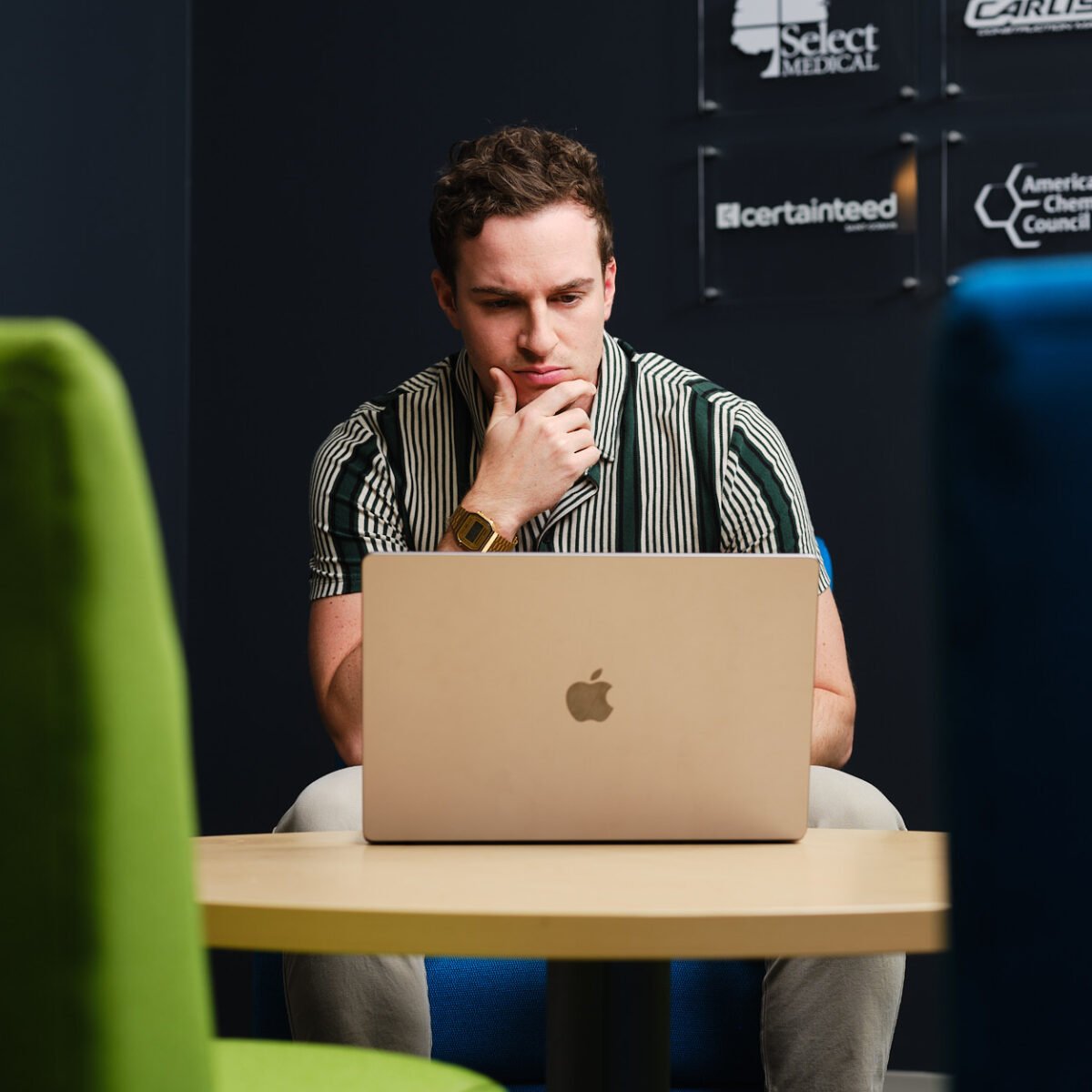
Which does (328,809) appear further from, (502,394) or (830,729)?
(502,394)

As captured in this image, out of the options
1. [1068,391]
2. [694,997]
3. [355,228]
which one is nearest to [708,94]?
[355,228]

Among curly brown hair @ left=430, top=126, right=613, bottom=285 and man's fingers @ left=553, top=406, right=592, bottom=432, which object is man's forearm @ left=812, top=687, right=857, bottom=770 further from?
curly brown hair @ left=430, top=126, right=613, bottom=285

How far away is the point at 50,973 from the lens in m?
0.55

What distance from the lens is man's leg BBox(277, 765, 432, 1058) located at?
5.02ft

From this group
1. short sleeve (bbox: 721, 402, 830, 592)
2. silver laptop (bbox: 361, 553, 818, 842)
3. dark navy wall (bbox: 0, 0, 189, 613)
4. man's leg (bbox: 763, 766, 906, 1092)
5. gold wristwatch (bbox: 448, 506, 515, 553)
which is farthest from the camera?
dark navy wall (bbox: 0, 0, 189, 613)

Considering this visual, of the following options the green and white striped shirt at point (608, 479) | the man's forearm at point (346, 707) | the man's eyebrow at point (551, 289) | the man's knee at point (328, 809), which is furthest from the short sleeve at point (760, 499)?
the man's knee at point (328, 809)

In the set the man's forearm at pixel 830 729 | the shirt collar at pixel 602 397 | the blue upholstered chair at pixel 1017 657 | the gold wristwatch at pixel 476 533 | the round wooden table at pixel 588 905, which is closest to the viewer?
the blue upholstered chair at pixel 1017 657

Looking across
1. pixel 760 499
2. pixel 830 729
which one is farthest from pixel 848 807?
pixel 760 499

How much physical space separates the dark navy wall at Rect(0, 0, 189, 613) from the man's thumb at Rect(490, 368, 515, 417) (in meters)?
0.94

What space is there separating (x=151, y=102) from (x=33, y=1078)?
112 inches

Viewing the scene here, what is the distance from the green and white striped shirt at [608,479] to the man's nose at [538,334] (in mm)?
110

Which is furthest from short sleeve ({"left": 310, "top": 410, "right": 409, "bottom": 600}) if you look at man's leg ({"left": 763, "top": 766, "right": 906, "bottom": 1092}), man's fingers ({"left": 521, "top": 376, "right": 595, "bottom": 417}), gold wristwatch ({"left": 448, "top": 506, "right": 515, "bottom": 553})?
man's leg ({"left": 763, "top": 766, "right": 906, "bottom": 1092})

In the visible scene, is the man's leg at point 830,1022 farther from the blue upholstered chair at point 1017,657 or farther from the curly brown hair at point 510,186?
the curly brown hair at point 510,186

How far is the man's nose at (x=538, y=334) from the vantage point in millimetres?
2100
